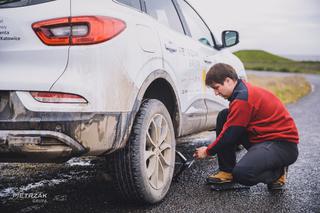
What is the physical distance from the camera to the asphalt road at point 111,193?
296 centimetres

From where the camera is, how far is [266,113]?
10.4ft

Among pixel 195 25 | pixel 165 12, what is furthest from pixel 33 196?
pixel 195 25

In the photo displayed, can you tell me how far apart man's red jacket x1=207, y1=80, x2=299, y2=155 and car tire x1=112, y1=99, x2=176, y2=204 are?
0.41 metres

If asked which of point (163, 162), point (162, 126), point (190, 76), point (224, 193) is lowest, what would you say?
point (224, 193)

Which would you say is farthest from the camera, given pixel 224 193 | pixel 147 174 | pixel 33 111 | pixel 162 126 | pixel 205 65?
pixel 205 65

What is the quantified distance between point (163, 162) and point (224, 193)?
2.06 ft

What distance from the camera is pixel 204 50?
4371 mm

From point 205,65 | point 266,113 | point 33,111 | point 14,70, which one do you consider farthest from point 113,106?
point 205,65

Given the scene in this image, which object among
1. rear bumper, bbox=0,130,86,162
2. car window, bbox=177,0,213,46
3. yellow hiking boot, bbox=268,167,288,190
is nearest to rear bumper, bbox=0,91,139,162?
rear bumper, bbox=0,130,86,162

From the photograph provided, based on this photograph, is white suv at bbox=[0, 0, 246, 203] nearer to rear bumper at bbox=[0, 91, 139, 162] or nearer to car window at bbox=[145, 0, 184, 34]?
rear bumper at bbox=[0, 91, 139, 162]

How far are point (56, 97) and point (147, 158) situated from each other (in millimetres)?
864

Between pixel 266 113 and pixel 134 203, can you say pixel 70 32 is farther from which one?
pixel 266 113

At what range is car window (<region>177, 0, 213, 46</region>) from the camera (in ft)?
14.4

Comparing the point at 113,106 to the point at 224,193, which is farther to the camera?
the point at 224,193
